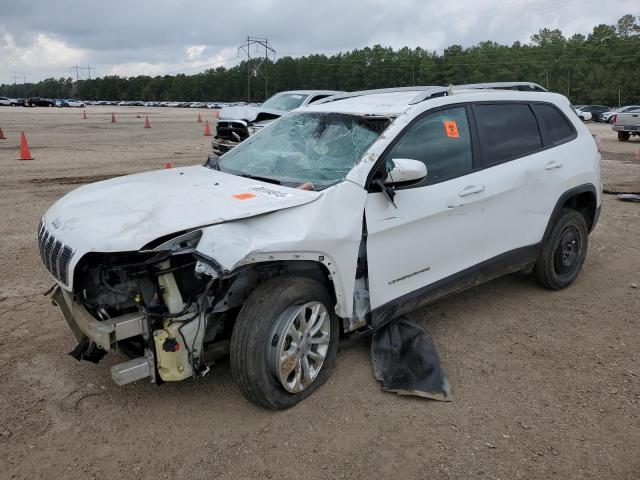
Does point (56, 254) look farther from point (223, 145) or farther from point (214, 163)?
point (223, 145)

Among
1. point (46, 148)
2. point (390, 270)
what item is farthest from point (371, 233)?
point (46, 148)

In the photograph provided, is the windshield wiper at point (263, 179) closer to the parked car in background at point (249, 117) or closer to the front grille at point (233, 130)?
the parked car in background at point (249, 117)

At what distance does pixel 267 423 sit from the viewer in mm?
3158

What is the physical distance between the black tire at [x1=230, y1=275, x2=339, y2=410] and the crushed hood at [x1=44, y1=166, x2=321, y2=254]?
0.46 meters

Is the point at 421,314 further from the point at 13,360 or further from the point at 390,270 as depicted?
the point at 13,360

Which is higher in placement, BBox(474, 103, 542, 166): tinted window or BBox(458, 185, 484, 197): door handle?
BBox(474, 103, 542, 166): tinted window

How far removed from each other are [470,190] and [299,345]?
177cm

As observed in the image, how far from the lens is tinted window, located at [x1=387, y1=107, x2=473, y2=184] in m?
3.76

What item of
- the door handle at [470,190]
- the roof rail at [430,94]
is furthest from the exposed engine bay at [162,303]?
the roof rail at [430,94]

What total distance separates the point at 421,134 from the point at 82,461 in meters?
2.92

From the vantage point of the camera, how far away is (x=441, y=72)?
99500 mm

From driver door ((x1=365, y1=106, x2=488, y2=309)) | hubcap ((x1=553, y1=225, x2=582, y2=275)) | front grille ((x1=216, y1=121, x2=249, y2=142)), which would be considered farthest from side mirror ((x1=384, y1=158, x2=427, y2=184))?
front grille ((x1=216, y1=121, x2=249, y2=142))

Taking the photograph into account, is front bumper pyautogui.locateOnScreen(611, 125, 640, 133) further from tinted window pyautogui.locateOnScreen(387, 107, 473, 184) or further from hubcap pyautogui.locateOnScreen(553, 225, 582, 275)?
tinted window pyautogui.locateOnScreen(387, 107, 473, 184)

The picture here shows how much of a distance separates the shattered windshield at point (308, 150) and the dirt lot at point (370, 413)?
136 centimetres
